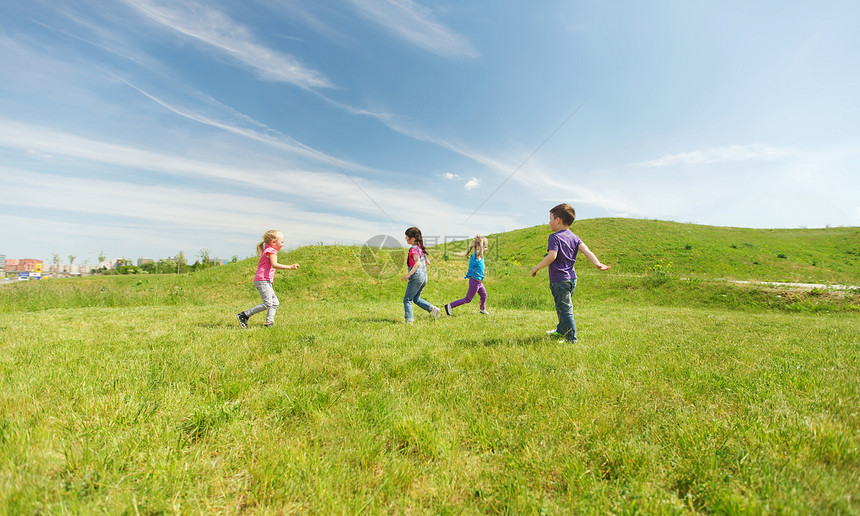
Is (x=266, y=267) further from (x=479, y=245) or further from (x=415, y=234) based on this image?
(x=479, y=245)

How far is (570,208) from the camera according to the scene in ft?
22.1

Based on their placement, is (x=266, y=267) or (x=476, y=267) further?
(x=476, y=267)

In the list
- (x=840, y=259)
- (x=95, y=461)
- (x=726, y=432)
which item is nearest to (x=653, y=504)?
(x=726, y=432)

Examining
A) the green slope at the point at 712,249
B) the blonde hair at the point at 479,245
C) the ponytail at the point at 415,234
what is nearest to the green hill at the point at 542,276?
the green slope at the point at 712,249

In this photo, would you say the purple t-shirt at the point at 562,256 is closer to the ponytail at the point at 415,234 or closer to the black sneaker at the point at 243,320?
the ponytail at the point at 415,234

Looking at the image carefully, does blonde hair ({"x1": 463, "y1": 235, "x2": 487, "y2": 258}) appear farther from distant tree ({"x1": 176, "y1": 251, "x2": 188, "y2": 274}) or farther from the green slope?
distant tree ({"x1": 176, "y1": 251, "x2": 188, "y2": 274})

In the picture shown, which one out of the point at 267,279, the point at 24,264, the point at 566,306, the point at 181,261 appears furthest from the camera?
the point at 24,264

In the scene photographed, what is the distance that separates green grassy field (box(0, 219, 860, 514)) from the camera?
2041mm

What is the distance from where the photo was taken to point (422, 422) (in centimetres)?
285

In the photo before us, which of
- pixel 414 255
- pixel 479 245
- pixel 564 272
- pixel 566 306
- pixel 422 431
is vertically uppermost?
pixel 479 245

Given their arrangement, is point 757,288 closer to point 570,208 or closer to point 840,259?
point 570,208

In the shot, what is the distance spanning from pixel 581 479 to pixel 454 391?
159cm

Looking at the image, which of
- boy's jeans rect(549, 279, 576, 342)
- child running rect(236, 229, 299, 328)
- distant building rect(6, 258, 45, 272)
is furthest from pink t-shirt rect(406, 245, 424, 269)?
distant building rect(6, 258, 45, 272)

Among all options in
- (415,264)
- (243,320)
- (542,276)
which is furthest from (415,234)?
(542,276)
